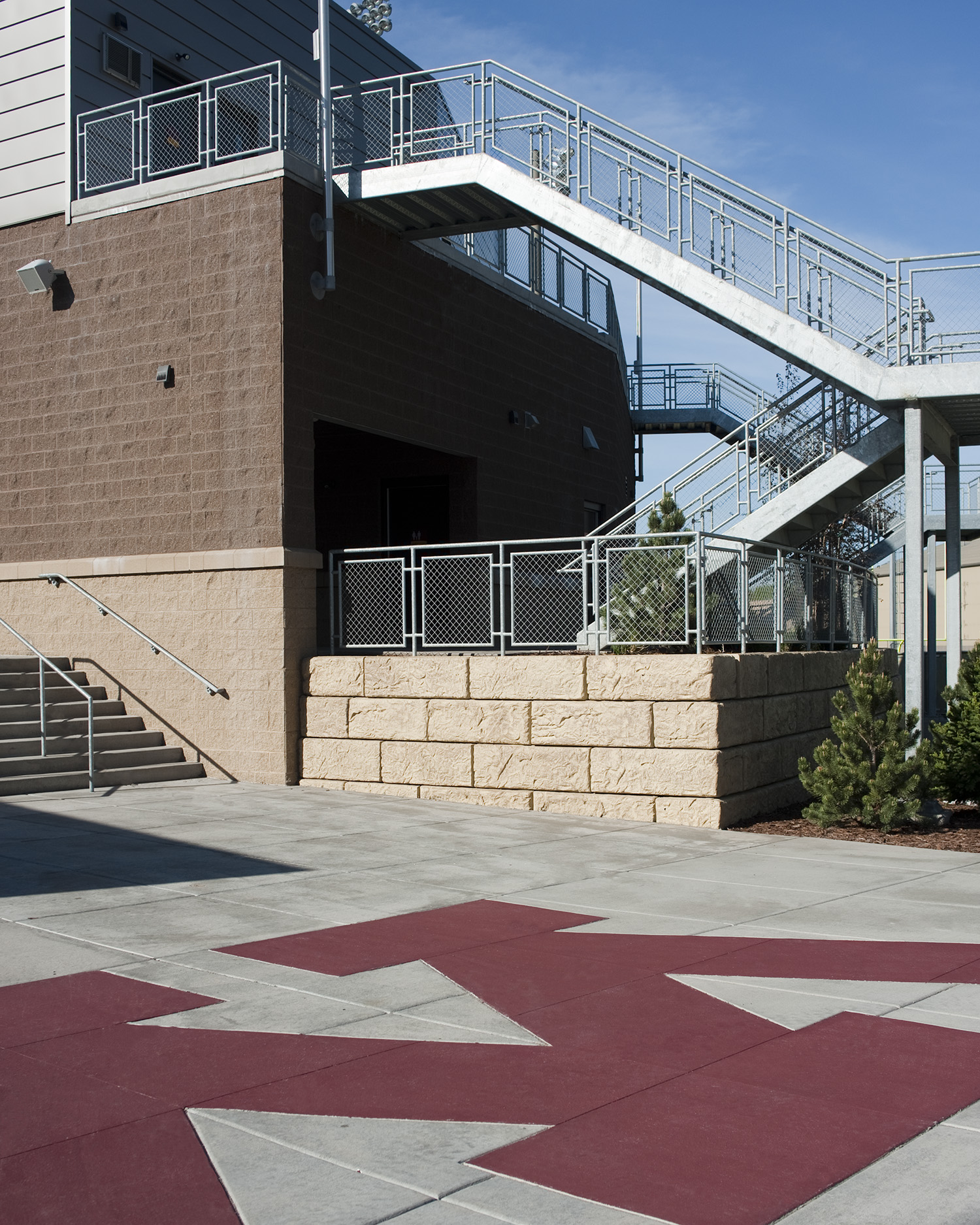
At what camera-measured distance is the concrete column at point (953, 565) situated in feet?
52.5

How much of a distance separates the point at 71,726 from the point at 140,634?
1343 mm

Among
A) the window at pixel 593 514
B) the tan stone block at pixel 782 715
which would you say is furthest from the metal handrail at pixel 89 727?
the window at pixel 593 514

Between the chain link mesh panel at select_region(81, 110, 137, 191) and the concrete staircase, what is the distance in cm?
617

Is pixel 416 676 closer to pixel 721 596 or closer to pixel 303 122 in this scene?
pixel 721 596

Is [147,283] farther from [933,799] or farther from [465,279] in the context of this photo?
[933,799]

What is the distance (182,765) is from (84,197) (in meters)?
7.34

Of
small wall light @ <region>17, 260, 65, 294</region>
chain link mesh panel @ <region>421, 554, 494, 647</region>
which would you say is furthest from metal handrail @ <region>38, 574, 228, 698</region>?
small wall light @ <region>17, 260, 65, 294</region>

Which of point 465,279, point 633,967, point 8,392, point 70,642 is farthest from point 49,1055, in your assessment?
point 465,279

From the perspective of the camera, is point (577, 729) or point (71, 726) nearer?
point (577, 729)

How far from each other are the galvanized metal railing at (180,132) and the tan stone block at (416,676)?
6.24 m

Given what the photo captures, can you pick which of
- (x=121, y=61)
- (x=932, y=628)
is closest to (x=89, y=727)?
(x=121, y=61)

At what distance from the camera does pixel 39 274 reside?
15.5 m

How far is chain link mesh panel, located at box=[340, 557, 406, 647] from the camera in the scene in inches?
541

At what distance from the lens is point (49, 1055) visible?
4844 millimetres
